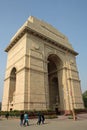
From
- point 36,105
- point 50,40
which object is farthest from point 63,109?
point 50,40

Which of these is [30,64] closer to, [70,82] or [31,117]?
[31,117]

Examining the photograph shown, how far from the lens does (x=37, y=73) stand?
22844 mm

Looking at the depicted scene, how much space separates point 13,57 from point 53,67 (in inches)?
420

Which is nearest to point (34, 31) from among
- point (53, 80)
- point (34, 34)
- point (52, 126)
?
point (34, 34)

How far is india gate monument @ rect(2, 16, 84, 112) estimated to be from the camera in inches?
824

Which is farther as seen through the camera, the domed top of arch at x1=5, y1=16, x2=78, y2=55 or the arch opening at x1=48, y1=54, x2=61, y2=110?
the arch opening at x1=48, y1=54, x2=61, y2=110

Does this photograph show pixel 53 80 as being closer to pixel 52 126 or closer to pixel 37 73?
pixel 37 73

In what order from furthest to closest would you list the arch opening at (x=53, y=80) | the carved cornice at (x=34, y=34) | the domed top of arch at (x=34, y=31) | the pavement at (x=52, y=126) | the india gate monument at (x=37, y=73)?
the arch opening at (x=53, y=80) < the domed top of arch at (x=34, y=31) < the carved cornice at (x=34, y=34) < the india gate monument at (x=37, y=73) < the pavement at (x=52, y=126)

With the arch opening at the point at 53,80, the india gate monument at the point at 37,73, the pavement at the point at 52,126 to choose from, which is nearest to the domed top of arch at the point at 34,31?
the india gate monument at the point at 37,73

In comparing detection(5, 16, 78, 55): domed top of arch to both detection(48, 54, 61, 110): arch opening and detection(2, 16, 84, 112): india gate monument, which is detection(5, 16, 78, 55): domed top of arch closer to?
detection(2, 16, 84, 112): india gate monument

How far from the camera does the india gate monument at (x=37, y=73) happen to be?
2094 centimetres

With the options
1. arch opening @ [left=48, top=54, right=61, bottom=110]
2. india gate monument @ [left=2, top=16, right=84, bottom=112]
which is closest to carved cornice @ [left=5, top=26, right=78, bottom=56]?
india gate monument @ [left=2, top=16, right=84, bottom=112]

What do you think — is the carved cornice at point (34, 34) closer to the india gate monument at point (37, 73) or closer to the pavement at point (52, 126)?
the india gate monument at point (37, 73)

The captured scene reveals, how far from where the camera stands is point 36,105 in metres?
20.2
